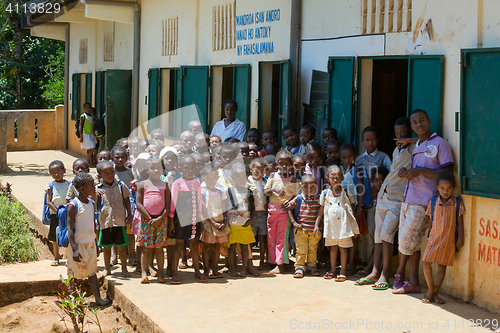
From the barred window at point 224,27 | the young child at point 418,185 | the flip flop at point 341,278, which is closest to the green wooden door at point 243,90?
the barred window at point 224,27

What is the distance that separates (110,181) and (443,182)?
290 cm

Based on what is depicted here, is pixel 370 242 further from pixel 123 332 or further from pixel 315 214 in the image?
pixel 123 332

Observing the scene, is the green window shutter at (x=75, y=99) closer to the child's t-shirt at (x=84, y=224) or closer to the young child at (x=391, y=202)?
the child's t-shirt at (x=84, y=224)

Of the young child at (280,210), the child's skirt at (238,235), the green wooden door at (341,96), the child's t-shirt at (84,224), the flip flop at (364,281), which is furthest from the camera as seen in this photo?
the green wooden door at (341,96)

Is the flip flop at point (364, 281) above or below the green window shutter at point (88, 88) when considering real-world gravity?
below

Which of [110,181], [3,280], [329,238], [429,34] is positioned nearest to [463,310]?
[329,238]

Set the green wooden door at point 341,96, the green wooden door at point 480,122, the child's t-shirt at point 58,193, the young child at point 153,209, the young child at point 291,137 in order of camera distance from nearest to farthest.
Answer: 1. the green wooden door at point 480,122
2. the young child at point 153,209
3. the child's t-shirt at point 58,193
4. the green wooden door at point 341,96
5. the young child at point 291,137

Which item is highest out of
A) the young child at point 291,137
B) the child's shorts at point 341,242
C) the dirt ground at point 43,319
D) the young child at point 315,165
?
the young child at point 291,137

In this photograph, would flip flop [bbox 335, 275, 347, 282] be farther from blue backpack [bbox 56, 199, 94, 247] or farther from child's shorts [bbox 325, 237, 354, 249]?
blue backpack [bbox 56, 199, 94, 247]

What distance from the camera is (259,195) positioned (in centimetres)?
565

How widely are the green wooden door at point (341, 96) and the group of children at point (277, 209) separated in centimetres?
37

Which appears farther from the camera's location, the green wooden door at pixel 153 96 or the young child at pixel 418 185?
the green wooden door at pixel 153 96

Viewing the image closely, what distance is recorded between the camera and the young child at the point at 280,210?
5.64 metres

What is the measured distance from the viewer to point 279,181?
5676 mm
